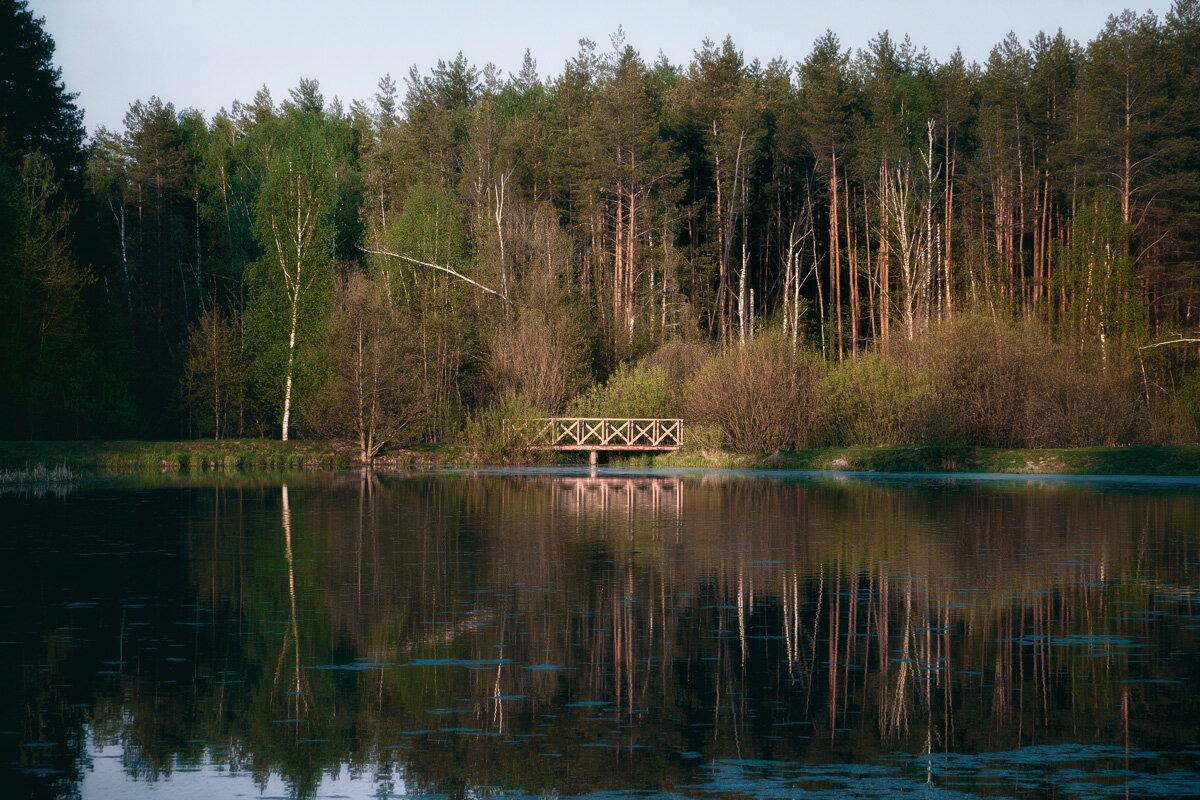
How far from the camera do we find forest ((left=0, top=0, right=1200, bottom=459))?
1580 inches

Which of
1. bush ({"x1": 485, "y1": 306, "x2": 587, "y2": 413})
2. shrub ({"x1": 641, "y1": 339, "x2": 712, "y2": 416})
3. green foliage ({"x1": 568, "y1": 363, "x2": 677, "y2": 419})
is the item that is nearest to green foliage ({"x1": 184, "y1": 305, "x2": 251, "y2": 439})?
bush ({"x1": 485, "y1": 306, "x2": 587, "y2": 413})

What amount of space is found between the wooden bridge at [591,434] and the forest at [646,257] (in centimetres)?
91

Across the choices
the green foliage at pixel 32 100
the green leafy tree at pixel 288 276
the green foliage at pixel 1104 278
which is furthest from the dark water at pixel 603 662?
the green foliage at pixel 32 100

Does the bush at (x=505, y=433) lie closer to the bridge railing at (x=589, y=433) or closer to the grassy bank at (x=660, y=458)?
the bridge railing at (x=589, y=433)

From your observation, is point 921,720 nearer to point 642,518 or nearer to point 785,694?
point 785,694

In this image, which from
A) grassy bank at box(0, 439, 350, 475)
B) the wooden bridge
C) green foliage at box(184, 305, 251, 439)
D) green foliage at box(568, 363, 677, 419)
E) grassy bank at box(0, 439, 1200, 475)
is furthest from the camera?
green foliage at box(184, 305, 251, 439)

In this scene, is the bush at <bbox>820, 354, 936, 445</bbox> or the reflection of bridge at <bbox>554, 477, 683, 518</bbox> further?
the bush at <bbox>820, 354, 936, 445</bbox>

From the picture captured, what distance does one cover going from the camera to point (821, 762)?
6516 mm

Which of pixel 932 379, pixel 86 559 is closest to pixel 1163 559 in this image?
pixel 86 559

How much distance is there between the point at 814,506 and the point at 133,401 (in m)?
36.8

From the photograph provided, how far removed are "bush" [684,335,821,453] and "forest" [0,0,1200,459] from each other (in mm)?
111

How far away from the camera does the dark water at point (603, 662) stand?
6426 millimetres

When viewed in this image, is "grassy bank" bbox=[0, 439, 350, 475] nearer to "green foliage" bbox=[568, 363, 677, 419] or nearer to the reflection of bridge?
"green foliage" bbox=[568, 363, 677, 419]

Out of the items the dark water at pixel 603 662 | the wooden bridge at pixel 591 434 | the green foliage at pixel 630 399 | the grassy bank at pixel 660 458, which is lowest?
the dark water at pixel 603 662
